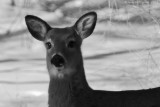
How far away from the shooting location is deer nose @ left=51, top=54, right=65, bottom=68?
174 inches

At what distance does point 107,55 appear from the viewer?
7.38 metres

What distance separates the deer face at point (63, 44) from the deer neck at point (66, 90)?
2.2 inches

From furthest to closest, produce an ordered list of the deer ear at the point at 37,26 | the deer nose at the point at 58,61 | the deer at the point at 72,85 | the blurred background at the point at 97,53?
the blurred background at the point at 97,53, the deer ear at the point at 37,26, the deer at the point at 72,85, the deer nose at the point at 58,61

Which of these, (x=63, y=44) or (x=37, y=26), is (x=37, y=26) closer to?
(x=37, y=26)

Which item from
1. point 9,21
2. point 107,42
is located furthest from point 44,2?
point 107,42

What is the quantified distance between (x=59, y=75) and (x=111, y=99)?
477mm

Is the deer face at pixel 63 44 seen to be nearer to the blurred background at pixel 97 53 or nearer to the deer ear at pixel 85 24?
the deer ear at pixel 85 24

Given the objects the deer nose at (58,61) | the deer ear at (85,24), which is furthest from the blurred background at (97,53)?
the deer nose at (58,61)

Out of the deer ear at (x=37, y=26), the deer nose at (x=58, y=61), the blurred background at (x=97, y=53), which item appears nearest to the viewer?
the deer nose at (x=58, y=61)

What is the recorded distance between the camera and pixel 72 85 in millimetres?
4629

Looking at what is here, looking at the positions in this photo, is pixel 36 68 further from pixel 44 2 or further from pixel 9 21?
pixel 44 2

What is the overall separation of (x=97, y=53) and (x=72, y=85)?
114 inches

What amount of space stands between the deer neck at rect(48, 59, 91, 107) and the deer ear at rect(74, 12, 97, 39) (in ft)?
1.32

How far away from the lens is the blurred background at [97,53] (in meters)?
6.13
